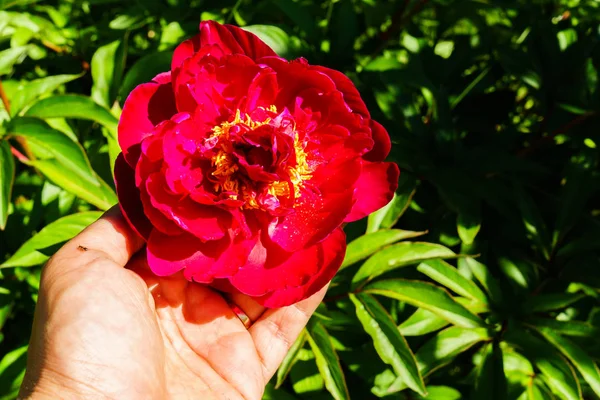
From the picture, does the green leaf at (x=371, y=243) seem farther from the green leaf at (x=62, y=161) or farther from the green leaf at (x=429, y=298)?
the green leaf at (x=62, y=161)

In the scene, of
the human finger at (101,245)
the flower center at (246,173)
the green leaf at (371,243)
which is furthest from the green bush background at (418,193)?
the flower center at (246,173)

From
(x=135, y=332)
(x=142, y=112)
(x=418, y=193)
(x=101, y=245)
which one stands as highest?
(x=142, y=112)

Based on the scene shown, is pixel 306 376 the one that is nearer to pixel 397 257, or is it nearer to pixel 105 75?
pixel 397 257

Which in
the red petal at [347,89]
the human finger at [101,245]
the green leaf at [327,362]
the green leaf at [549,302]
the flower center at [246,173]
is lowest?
the green leaf at [327,362]

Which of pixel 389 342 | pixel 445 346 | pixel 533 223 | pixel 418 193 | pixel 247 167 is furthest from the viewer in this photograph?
pixel 418 193

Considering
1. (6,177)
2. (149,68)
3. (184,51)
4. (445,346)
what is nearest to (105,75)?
(149,68)
